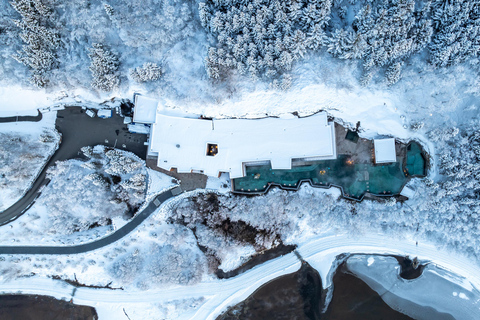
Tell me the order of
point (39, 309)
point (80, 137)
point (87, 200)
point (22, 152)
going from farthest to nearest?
point (39, 309) → point (80, 137) → point (87, 200) → point (22, 152)

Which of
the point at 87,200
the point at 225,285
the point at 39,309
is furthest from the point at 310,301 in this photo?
the point at 39,309

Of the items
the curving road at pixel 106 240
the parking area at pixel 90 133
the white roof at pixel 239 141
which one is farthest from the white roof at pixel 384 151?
the parking area at pixel 90 133

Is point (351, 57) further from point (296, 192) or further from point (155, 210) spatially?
point (155, 210)

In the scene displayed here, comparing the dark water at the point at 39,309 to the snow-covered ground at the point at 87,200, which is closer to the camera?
the snow-covered ground at the point at 87,200

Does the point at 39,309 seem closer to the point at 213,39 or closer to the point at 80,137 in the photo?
the point at 80,137

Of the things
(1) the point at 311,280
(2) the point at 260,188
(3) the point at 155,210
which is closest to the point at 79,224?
(3) the point at 155,210

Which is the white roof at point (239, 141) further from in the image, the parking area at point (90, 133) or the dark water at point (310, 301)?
the dark water at point (310, 301)
